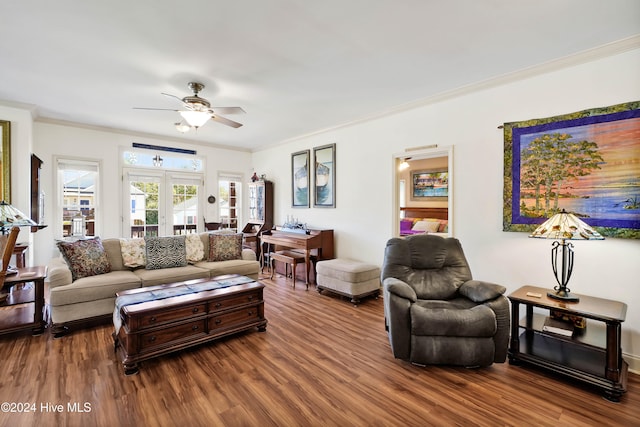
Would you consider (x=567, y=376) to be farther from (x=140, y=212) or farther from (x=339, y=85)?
(x=140, y=212)

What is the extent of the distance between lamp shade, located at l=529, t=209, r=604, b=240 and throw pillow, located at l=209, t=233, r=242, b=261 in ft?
12.0

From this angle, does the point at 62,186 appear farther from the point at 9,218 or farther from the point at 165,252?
the point at 165,252

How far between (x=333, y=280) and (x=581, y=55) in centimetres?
358

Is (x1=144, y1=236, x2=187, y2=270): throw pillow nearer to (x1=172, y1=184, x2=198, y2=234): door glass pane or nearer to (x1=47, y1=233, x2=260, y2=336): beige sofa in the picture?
(x1=47, y1=233, x2=260, y2=336): beige sofa

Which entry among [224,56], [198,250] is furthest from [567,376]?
[198,250]

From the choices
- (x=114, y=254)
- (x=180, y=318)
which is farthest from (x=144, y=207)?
(x=180, y=318)

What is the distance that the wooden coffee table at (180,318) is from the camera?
2398 mm

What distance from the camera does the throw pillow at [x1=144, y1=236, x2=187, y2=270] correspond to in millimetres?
3787

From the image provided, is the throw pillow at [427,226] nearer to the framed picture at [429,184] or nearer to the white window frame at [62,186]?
the framed picture at [429,184]

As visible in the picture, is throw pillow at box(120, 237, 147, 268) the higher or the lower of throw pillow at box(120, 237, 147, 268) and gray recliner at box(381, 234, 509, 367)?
the higher

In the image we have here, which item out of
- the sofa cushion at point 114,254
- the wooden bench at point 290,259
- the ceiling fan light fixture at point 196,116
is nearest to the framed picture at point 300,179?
the wooden bench at point 290,259

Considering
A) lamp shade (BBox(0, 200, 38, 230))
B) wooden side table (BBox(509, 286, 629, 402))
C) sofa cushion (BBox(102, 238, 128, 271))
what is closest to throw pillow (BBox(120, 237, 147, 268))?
sofa cushion (BBox(102, 238, 128, 271))

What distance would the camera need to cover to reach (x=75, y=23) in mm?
2285

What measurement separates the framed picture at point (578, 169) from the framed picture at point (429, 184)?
11.2 ft
